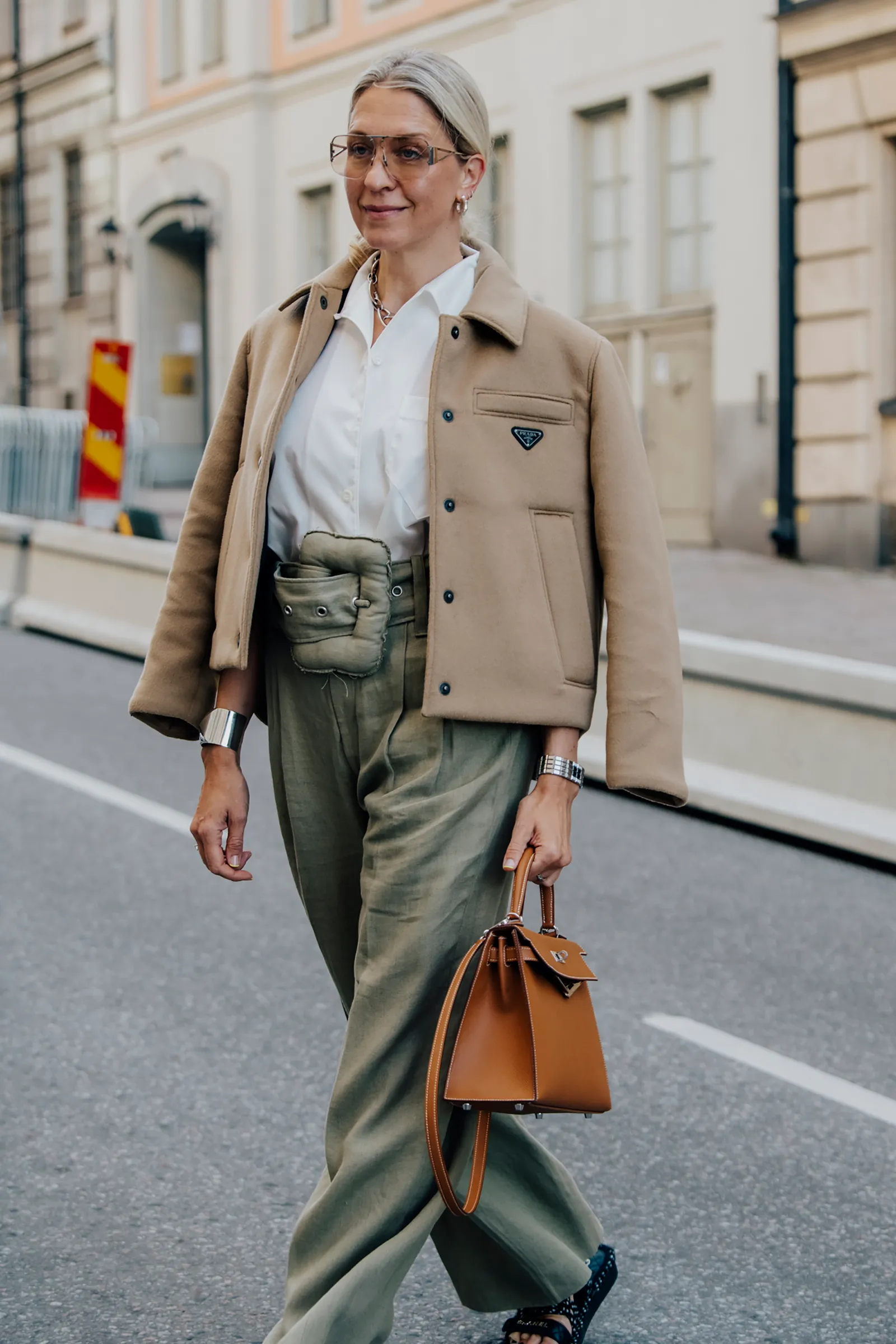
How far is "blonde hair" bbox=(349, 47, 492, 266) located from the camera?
2.58 m

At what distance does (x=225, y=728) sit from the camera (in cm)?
283

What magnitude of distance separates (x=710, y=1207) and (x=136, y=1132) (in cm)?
123

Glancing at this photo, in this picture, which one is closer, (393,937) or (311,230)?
(393,937)

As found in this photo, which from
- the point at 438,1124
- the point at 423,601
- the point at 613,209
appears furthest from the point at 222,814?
the point at 613,209

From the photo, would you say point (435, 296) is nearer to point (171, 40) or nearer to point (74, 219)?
point (171, 40)

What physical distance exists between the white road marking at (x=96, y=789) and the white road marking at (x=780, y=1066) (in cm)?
248

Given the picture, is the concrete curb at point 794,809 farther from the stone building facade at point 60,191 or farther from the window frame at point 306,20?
the stone building facade at point 60,191

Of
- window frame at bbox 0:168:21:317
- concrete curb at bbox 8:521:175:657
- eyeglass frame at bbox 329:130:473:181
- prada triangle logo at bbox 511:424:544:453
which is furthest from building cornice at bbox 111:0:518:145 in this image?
prada triangle logo at bbox 511:424:544:453

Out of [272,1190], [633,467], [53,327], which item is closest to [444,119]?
[633,467]

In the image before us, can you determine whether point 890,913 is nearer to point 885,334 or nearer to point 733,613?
point 733,613

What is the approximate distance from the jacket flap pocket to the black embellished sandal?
1.35 metres

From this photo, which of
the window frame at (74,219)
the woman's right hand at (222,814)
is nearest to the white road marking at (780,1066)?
the woman's right hand at (222,814)

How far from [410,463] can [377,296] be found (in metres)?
0.29

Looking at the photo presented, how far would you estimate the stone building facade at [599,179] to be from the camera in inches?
623
